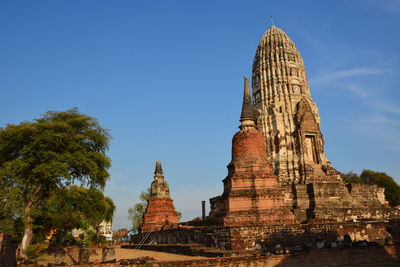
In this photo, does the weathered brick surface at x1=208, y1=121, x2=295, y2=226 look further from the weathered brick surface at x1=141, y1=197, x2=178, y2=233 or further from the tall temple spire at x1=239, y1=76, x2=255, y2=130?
the weathered brick surface at x1=141, y1=197, x2=178, y2=233

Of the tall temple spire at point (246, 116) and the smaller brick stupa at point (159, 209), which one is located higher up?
the tall temple spire at point (246, 116)

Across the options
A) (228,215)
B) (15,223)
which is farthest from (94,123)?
(228,215)

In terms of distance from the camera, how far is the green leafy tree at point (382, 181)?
5134cm

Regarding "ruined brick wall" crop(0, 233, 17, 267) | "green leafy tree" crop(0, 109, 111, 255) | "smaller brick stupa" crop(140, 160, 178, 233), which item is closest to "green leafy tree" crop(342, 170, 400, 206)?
"smaller brick stupa" crop(140, 160, 178, 233)

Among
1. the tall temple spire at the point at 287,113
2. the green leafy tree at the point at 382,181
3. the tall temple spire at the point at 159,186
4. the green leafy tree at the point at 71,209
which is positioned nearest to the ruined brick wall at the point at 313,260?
the green leafy tree at the point at 71,209

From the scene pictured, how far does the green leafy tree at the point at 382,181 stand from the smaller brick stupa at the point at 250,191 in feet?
123

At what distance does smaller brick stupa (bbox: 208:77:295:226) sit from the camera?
17641 millimetres

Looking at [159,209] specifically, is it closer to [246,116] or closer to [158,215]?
[158,215]

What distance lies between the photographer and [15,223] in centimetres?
1897

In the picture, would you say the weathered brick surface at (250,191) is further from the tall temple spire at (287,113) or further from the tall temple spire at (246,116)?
the tall temple spire at (287,113)

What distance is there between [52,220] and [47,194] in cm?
480

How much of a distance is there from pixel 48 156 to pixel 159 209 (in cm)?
1461

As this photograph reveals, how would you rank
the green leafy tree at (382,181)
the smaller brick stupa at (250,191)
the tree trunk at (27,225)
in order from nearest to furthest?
the smaller brick stupa at (250,191), the tree trunk at (27,225), the green leafy tree at (382,181)

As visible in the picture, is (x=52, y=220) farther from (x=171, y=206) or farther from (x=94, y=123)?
(x=171, y=206)
